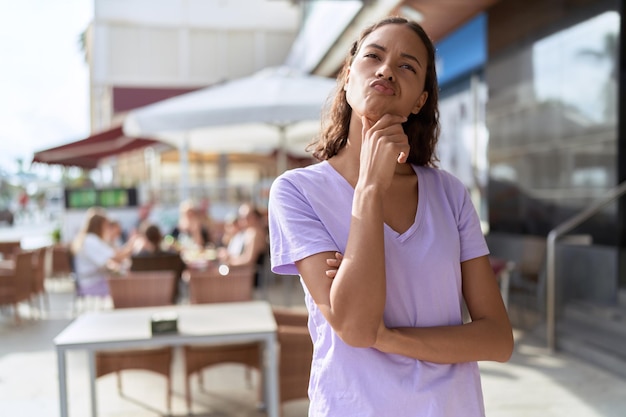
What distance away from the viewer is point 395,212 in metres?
1.06

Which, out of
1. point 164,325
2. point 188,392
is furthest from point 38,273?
point 164,325

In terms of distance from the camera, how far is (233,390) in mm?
4621

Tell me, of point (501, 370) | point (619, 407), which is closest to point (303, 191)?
point (619, 407)

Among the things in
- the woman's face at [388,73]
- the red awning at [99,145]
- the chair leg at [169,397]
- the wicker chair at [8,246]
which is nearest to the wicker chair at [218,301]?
the chair leg at [169,397]

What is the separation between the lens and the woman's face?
1.00 metres

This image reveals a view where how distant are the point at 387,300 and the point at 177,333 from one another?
242cm

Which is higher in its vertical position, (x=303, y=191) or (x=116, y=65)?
(x=116, y=65)

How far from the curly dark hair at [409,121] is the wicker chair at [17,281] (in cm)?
653

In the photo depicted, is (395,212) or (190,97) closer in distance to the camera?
(395,212)

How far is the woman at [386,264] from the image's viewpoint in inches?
37.1

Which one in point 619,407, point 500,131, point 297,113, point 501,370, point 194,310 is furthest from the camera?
point 500,131

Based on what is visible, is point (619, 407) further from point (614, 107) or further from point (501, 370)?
point (614, 107)

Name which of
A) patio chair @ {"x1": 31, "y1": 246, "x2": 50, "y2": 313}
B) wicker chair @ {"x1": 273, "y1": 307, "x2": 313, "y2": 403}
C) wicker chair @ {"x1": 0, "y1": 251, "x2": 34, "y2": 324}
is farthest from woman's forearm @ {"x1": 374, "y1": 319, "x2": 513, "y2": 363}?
patio chair @ {"x1": 31, "y1": 246, "x2": 50, "y2": 313}

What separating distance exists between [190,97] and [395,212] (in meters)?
5.81
